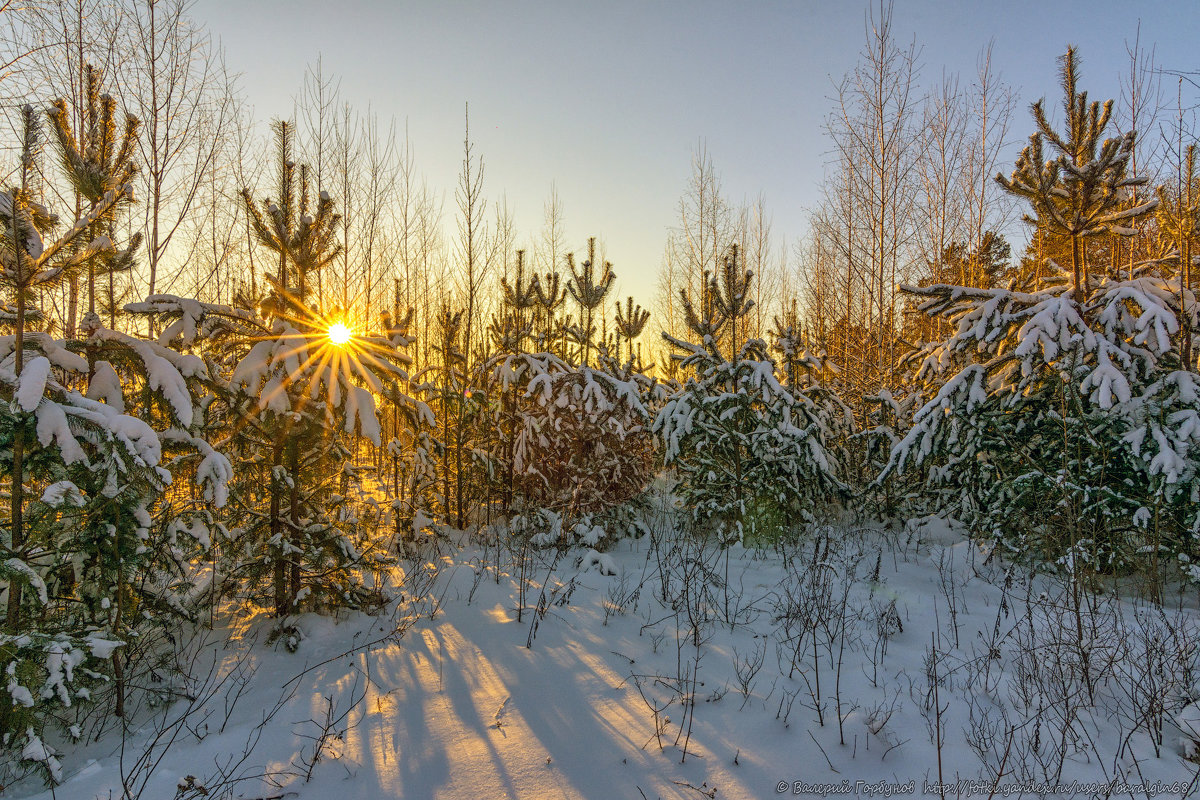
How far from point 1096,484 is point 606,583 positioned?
426 cm

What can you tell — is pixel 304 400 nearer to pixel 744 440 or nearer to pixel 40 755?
pixel 40 755

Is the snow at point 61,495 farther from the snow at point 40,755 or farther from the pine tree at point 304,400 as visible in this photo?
the pine tree at point 304,400

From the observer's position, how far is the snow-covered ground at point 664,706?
2.35 metres

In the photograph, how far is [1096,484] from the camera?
4562mm

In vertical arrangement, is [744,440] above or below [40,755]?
above

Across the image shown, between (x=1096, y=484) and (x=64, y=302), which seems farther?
(x=64, y=302)

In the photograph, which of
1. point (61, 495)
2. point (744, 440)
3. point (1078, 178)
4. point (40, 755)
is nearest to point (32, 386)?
point (61, 495)

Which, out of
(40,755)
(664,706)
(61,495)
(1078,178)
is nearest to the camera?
(40,755)

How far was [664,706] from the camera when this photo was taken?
2.92 metres

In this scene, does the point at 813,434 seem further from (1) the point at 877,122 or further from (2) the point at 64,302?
Result: (2) the point at 64,302

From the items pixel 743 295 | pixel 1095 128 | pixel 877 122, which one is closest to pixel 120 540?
pixel 743 295

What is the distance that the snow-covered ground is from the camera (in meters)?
2.35

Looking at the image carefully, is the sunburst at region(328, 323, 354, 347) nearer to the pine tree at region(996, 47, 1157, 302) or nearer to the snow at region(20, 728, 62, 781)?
the snow at region(20, 728, 62, 781)

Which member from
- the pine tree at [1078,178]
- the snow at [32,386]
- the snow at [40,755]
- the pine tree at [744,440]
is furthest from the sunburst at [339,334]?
the pine tree at [1078,178]
